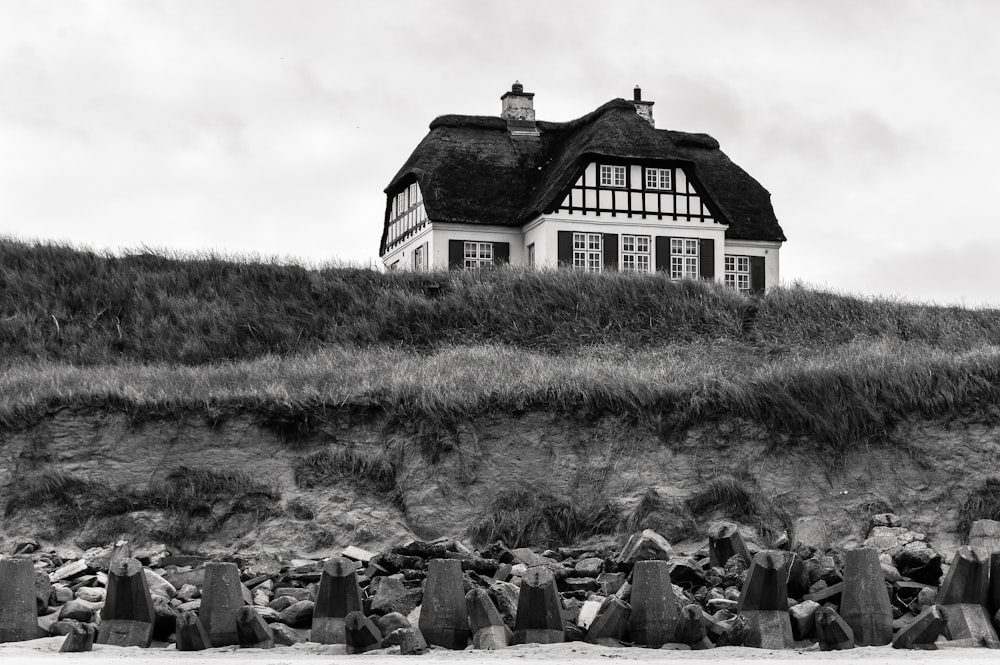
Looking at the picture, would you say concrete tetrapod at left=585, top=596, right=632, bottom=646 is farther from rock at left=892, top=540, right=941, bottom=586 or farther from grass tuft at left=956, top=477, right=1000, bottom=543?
grass tuft at left=956, top=477, right=1000, bottom=543

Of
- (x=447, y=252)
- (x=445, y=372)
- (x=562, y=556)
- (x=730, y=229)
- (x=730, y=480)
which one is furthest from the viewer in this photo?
(x=730, y=229)

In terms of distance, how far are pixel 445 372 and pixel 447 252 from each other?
24.1 metres

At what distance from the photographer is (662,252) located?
42438 mm

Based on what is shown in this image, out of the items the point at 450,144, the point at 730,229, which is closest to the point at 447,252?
the point at 450,144

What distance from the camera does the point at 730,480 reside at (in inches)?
610

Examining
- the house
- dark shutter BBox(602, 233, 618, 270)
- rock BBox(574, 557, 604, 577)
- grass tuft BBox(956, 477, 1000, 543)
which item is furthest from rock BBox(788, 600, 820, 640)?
dark shutter BBox(602, 233, 618, 270)

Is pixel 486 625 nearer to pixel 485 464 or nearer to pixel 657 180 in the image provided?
pixel 485 464

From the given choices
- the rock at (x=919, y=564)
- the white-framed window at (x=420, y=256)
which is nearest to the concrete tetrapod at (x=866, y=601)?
the rock at (x=919, y=564)

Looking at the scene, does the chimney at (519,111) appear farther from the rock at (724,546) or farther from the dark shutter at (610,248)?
the rock at (724,546)

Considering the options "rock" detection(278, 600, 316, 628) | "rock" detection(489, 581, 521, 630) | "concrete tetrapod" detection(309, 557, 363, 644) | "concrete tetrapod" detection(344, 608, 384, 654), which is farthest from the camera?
"rock" detection(278, 600, 316, 628)

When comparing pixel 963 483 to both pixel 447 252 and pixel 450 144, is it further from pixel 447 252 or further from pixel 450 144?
pixel 450 144

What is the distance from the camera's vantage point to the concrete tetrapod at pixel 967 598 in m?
10.7

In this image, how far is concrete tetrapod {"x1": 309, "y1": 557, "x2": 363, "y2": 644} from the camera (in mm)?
10414

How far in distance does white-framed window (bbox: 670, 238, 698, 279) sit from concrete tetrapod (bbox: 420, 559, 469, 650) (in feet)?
108
